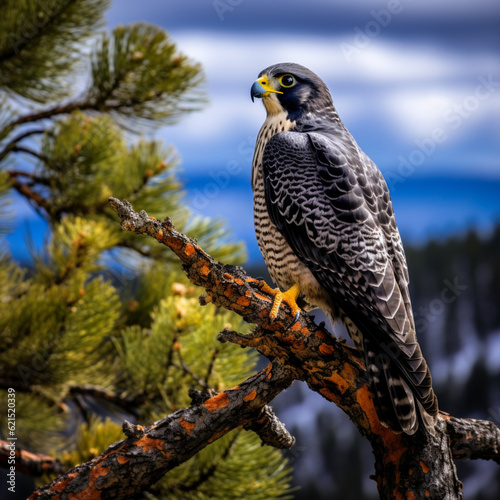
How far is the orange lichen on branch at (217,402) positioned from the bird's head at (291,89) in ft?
2.87

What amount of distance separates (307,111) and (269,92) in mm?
135

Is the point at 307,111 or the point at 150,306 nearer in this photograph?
the point at 307,111

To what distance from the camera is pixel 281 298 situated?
150 centimetres

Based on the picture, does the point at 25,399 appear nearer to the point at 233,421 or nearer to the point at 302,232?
the point at 233,421

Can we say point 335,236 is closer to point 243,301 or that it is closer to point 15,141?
point 243,301

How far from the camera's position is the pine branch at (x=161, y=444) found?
1.41 metres

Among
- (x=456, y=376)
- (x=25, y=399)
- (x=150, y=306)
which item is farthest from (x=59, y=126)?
(x=456, y=376)

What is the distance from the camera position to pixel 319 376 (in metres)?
1.50

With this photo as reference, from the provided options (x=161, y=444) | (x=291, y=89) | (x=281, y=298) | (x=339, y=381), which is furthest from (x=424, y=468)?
(x=291, y=89)

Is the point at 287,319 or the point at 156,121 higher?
A: the point at 156,121

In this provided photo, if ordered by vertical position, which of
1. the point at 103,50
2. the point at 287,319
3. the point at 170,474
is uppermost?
the point at 103,50

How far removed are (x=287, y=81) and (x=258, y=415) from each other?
1.00 metres

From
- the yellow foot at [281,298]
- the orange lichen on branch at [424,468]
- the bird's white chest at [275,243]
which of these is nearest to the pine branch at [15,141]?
the bird's white chest at [275,243]

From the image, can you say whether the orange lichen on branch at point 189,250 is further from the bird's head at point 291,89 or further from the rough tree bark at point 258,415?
the bird's head at point 291,89
